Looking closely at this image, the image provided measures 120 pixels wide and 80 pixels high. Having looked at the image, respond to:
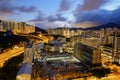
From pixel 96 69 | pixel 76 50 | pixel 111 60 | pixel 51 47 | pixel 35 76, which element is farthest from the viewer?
pixel 51 47

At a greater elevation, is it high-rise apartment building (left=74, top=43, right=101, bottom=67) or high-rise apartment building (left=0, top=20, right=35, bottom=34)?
high-rise apartment building (left=0, top=20, right=35, bottom=34)

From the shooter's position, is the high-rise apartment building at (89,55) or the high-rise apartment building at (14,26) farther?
the high-rise apartment building at (14,26)

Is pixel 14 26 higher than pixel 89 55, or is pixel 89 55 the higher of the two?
pixel 14 26

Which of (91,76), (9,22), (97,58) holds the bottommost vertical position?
(91,76)

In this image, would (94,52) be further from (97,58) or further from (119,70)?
(119,70)

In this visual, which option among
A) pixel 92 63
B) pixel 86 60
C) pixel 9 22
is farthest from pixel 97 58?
pixel 9 22

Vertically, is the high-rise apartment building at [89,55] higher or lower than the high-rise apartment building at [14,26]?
lower

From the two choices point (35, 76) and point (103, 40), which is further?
point (103, 40)

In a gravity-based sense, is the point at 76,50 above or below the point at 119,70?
above

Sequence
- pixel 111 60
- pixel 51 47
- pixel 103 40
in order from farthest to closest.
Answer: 1. pixel 103 40
2. pixel 51 47
3. pixel 111 60

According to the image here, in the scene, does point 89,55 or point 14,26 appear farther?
point 14,26

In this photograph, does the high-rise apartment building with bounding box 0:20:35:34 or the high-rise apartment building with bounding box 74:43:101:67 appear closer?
the high-rise apartment building with bounding box 74:43:101:67
